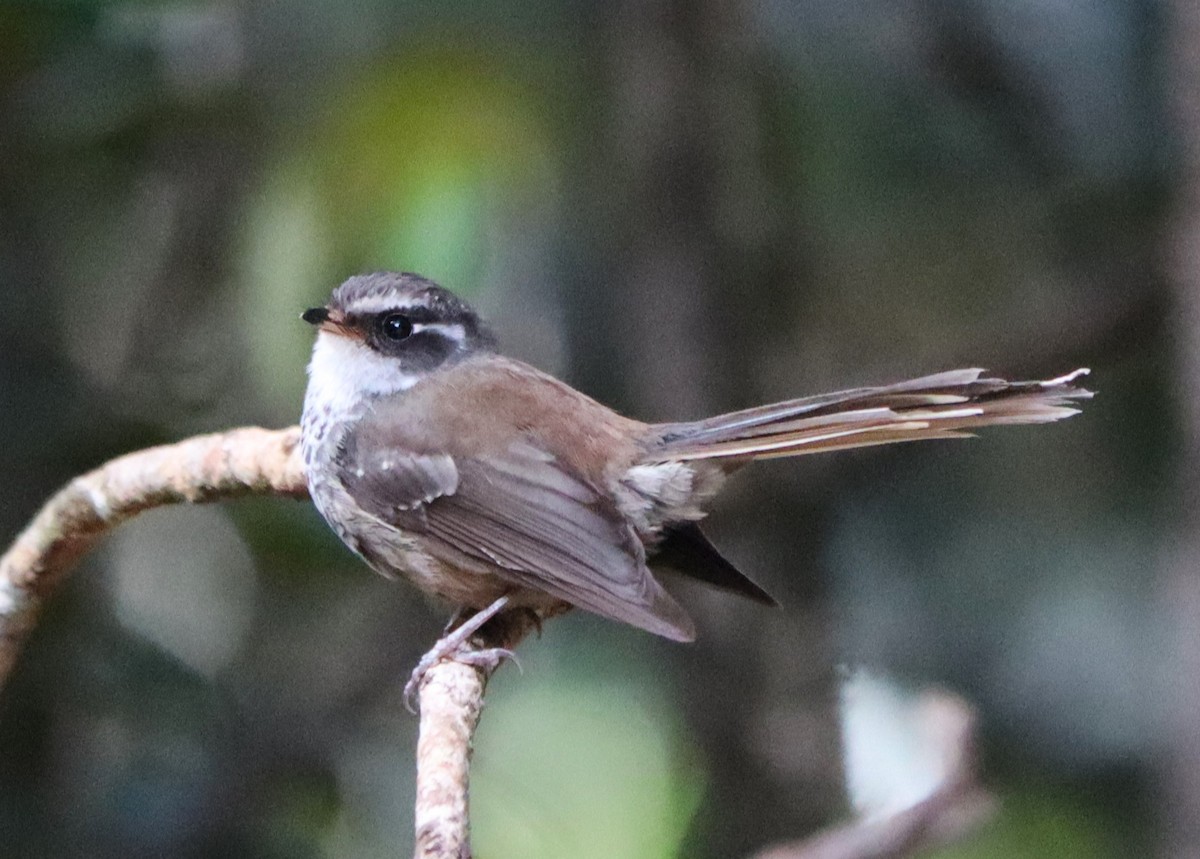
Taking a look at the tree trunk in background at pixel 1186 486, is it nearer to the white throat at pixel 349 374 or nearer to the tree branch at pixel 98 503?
the white throat at pixel 349 374

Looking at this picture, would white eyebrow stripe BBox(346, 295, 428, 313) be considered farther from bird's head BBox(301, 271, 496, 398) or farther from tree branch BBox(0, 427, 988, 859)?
tree branch BBox(0, 427, 988, 859)

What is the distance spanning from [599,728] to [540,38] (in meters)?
2.15

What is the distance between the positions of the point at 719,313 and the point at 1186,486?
1.56 metres

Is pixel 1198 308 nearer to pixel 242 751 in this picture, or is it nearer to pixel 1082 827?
pixel 1082 827

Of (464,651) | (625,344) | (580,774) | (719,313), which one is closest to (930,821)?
(464,651)

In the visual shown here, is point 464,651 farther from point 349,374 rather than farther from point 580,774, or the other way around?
point 580,774

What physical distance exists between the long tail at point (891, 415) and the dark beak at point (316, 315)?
3.31 ft

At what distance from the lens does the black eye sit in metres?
3.97

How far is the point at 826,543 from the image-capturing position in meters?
4.93

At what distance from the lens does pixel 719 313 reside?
4.79 metres

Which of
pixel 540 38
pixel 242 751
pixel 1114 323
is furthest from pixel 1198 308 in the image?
pixel 242 751

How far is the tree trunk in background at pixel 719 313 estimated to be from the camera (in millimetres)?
4609

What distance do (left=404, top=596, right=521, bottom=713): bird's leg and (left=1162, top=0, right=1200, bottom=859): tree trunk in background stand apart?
1.58 meters

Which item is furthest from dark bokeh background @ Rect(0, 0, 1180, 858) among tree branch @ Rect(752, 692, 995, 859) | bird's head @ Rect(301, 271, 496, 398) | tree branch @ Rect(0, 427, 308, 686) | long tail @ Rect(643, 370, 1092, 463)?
tree branch @ Rect(752, 692, 995, 859)
